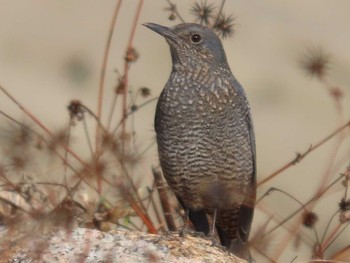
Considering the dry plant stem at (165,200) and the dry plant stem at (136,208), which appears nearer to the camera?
the dry plant stem at (136,208)

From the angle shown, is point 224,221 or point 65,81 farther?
point 65,81

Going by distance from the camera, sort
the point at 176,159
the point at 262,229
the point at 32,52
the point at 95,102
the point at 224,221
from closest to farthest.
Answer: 1. the point at 262,229
2. the point at 176,159
3. the point at 224,221
4. the point at 95,102
5. the point at 32,52

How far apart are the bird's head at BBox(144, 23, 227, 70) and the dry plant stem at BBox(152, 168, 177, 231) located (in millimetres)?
673

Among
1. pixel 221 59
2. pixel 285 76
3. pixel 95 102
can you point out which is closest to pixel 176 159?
pixel 221 59

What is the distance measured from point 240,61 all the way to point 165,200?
4431 millimetres

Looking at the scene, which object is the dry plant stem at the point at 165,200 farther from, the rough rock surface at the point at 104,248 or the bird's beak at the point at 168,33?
the rough rock surface at the point at 104,248

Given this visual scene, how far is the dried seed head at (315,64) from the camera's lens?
731cm

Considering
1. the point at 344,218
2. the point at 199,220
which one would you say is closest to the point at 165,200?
the point at 199,220

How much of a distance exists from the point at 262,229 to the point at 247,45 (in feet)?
20.3

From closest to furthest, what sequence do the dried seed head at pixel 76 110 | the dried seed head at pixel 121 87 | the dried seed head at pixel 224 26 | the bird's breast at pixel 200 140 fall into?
the dried seed head at pixel 76 110, the dried seed head at pixel 121 87, the bird's breast at pixel 200 140, the dried seed head at pixel 224 26

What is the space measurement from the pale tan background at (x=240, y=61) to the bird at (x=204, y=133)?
202cm

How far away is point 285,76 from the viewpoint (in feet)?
40.8

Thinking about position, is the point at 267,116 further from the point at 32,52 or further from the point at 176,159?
the point at 176,159

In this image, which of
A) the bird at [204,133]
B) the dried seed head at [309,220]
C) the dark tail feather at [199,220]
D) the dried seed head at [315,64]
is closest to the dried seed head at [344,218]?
the dried seed head at [309,220]
